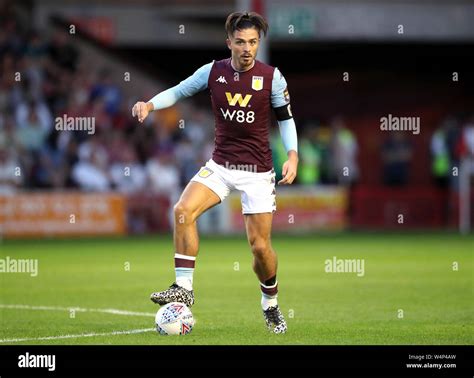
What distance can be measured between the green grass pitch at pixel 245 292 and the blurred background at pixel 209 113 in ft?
7.75

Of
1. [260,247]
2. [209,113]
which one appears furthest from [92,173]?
[260,247]

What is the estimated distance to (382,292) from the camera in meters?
14.3

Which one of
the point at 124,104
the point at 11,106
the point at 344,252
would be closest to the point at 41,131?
the point at 11,106

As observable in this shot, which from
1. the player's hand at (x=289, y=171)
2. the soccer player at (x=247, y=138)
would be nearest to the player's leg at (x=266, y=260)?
the soccer player at (x=247, y=138)

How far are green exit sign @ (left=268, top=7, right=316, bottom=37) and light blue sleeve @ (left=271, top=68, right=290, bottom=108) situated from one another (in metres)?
19.8

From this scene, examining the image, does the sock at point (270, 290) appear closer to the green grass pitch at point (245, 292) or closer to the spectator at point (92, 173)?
the green grass pitch at point (245, 292)

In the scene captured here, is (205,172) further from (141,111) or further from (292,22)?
(292,22)

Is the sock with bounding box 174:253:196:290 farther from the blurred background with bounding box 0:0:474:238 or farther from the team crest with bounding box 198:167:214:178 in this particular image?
the blurred background with bounding box 0:0:474:238

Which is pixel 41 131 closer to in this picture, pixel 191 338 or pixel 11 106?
pixel 11 106

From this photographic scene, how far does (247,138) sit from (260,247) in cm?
99
